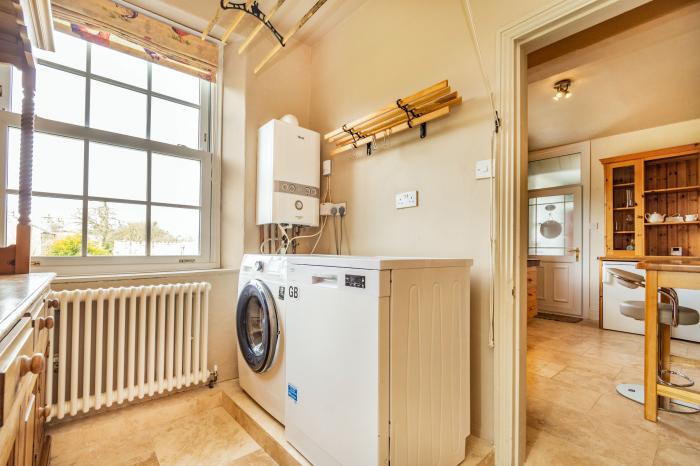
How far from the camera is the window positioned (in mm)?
1772

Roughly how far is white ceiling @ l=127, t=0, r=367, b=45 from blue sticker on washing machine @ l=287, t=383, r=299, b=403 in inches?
96.3

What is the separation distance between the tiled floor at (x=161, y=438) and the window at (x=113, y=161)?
0.89 m

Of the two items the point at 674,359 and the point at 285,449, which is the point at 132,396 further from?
the point at 674,359

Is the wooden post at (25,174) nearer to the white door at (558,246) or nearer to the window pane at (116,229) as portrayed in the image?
A: the window pane at (116,229)

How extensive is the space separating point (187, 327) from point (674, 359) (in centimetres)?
313

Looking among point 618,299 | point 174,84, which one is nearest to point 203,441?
point 174,84

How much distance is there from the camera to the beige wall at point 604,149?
373 centimetres

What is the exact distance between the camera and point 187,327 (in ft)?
6.29

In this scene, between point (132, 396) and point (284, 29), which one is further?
point (284, 29)

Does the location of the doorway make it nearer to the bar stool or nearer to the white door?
the bar stool

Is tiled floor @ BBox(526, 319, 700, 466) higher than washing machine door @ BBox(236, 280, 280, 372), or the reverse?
washing machine door @ BBox(236, 280, 280, 372)

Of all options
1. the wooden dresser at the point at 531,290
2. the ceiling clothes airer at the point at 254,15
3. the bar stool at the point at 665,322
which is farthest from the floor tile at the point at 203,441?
the wooden dresser at the point at 531,290

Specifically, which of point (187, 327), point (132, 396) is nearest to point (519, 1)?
point (187, 327)

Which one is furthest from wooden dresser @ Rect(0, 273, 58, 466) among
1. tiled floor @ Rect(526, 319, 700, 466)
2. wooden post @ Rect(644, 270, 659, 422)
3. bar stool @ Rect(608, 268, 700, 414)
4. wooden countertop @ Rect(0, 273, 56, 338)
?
bar stool @ Rect(608, 268, 700, 414)
